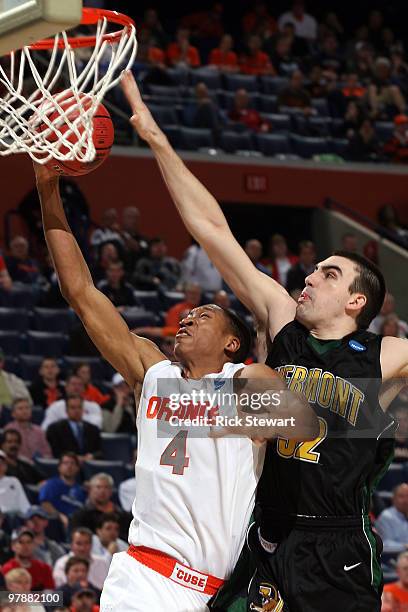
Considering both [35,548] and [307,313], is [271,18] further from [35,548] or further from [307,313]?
[307,313]

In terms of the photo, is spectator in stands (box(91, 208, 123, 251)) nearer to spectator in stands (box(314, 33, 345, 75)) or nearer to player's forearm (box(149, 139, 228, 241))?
spectator in stands (box(314, 33, 345, 75))

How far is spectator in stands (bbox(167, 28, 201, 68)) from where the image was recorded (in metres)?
15.9

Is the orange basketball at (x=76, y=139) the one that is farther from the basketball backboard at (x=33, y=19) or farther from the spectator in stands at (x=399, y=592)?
the spectator in stands at (x=399, y=592)

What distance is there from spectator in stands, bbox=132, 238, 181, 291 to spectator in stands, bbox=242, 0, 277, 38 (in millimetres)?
5532

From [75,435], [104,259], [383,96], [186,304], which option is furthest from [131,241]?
[383,96]

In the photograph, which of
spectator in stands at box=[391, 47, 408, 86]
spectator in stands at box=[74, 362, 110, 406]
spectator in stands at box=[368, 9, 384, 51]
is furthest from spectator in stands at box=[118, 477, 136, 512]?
spectator in stands at box=[368, 9, 384, 51]

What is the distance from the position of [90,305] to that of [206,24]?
13.2 meters

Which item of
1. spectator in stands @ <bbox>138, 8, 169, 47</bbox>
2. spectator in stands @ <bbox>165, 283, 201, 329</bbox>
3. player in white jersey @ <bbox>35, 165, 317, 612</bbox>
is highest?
spectator in stands @ <bbox>138, 8, 169, 47</bbox>

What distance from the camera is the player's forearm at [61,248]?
4.68 m

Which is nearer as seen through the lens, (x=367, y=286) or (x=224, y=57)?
(x=367, y=286)

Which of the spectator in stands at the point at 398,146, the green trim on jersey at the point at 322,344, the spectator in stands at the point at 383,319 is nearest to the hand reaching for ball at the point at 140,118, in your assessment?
the green trim on jersey at the point at 322,344

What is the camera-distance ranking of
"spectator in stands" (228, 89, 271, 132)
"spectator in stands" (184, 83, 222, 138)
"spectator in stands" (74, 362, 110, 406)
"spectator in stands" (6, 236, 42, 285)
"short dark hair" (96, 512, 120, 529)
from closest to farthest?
"short dark hair" (96, 512, 120, 529) → "spectator in stands" (74, 362, 110, 406) → "spectator in stands" (6, 236, 42, 285) → "spectator in stands" (184, 83, 222, 138) → "spectator in stands" (228, 89, 271, 132)

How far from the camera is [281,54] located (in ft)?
56.2

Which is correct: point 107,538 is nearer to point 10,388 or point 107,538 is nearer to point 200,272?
point 10,388
